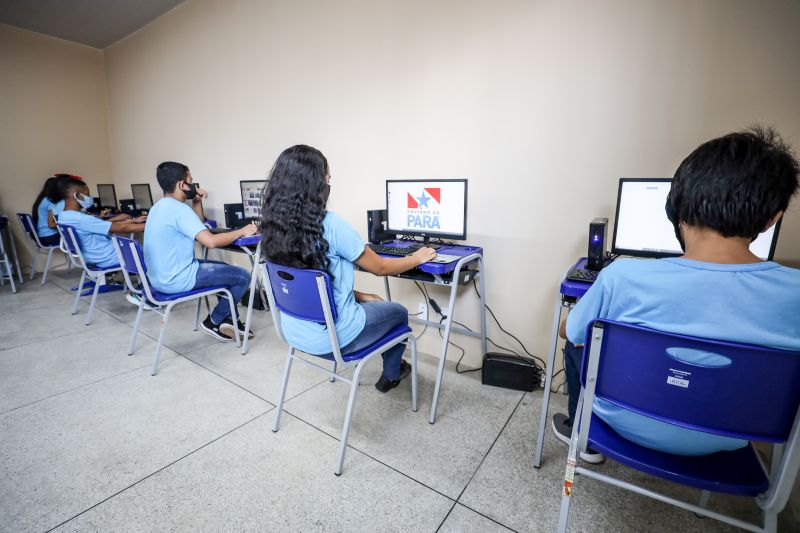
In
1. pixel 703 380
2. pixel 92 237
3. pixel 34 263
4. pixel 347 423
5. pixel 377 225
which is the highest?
pixel 377 225

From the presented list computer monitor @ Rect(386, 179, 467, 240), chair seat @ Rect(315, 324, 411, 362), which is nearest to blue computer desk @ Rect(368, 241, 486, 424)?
computer monitor @ Rect(386, 179, 467, 240)

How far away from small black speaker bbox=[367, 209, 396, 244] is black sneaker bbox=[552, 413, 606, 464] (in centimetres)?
148

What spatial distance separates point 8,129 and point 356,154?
513 cm

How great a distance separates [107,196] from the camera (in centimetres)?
516

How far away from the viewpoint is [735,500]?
1428mm

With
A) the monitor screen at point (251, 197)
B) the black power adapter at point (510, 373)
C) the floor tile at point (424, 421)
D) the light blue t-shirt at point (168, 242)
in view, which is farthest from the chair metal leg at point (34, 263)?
the black power adapter at point (510, 373)

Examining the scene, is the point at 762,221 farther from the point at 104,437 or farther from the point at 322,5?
the point at 322,5

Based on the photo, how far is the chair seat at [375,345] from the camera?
61.4 inches

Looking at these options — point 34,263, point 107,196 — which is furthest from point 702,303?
point 34,263

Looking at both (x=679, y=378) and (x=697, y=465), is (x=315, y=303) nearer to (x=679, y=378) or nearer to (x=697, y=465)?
(x=679, y=378)

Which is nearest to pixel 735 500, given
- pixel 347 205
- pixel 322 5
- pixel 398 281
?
pixel 398 281

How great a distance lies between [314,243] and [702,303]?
1202mm

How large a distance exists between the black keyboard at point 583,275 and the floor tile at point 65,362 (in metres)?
2.68

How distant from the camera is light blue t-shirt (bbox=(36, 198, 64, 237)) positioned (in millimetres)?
4270
